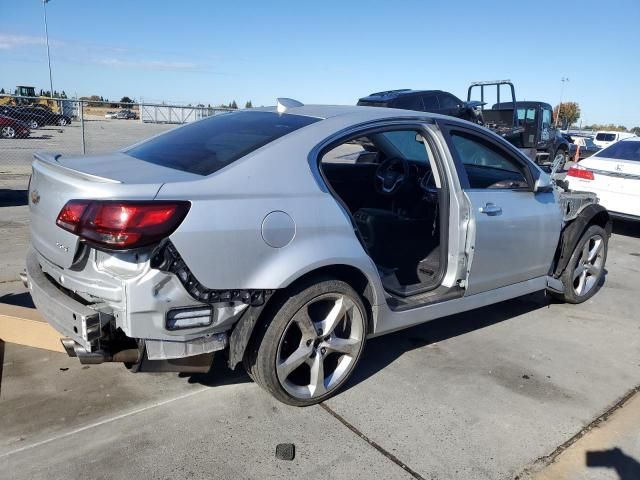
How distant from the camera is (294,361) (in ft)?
9.46

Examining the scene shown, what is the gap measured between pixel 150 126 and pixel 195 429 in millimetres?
21408

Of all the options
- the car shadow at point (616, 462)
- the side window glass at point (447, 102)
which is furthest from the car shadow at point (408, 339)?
the side window glass at point (447, 102)

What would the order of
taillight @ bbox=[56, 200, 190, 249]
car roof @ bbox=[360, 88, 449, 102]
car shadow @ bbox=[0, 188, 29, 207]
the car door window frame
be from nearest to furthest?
taillight @ bbox=[56, 200, 190, 249], the car door window frame, car shadow @ bbox=[0, 188, 29, 207], car roof @ bbox=[360, 88, 449, 102]

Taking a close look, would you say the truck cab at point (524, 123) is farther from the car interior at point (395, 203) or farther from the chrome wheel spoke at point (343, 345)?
the chrome wheel spoke at point (343, 345)

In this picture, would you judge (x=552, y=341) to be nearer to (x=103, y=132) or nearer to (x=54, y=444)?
(x=54, y=444)

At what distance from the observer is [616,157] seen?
8.10 m

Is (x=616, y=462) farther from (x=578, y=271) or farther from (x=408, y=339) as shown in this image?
(x=578, y=271)

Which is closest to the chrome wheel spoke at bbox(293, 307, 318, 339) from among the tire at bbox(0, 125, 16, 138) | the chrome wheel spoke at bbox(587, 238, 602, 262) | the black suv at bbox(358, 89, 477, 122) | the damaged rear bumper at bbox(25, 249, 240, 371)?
the damaged rear bumper at bbox(25, 249, 240, 371)

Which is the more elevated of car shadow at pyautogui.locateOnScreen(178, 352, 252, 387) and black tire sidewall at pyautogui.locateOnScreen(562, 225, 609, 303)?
black tire sidewall at pyautogui.locateOnScreen(562, 225, 609, 303)

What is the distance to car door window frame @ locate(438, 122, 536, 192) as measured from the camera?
3576mm

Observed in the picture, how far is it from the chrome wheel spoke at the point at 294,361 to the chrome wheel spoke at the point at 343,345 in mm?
136

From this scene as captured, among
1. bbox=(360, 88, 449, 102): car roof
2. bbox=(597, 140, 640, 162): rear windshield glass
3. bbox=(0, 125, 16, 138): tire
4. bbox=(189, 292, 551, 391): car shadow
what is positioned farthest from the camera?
bbox=(0, 125, 16, 138): tire

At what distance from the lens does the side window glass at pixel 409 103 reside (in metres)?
11.8

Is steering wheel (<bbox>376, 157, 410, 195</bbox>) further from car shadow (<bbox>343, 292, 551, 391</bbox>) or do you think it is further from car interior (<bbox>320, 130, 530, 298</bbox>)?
car shadow (<bbox>343, 292, 551, 391</bbox>)
